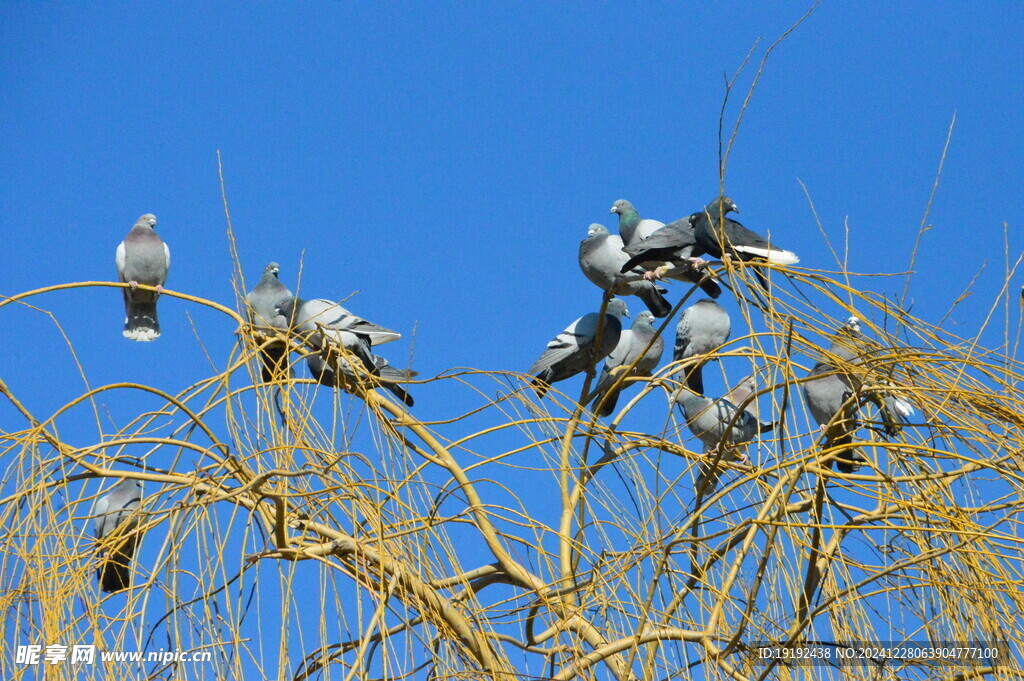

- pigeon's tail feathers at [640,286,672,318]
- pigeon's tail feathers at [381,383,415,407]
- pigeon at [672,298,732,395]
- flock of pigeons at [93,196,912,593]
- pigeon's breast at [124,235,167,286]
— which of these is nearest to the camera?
flock of pigeons at [93,196,912,593]

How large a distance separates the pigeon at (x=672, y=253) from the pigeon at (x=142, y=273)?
3.03 meters

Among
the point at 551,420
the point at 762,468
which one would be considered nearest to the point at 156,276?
the point at 551,420

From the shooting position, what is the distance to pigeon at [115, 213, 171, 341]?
20.2ft

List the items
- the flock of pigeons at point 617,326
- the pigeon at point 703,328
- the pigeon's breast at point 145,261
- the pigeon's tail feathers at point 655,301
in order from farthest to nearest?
the pigeon's breast at point 145,261
the pigeon at point 703,328
the pigeon's tail feathers at point 655,301
the flock of pigeons at point 617,326

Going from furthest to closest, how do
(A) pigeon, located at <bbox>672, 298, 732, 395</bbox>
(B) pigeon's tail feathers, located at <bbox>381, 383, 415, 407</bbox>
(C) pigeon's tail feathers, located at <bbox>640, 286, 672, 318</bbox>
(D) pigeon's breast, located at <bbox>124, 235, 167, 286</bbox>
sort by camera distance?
(D) pigeon's breast, located at <bbox>124, 235, 167, 286</bbox> → (A) pigeon, located at <bbox>672, 298, 732, 395</bbox> → (C) pigeon's tail feathers, located at <bbox>640, 286, 672, 318</bbox> → (B) pigeon's tail feathers, located at <bbox>381, 383, 415, 407</bbox>

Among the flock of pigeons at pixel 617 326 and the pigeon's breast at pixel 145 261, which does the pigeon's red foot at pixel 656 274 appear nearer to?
the flock of pigeons at pixel 617 326

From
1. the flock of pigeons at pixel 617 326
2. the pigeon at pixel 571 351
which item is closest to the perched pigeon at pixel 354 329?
the flock of pigeons at pixel 617 326

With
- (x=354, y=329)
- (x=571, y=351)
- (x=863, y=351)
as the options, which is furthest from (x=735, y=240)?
(x=863, y=351)

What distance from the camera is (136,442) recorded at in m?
2.79

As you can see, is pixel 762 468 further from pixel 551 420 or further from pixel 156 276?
pixel 156 276

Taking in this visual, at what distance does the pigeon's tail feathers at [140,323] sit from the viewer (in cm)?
617

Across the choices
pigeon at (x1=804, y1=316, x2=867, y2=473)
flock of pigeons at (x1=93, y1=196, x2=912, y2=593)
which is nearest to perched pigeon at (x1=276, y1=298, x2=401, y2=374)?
flock of pigeons at (x1=93, y1=196, x2=912, y2=593)

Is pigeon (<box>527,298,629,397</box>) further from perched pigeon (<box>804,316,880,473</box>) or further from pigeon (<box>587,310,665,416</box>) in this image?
perched pigeon (<box>804,316,880,473</box>)

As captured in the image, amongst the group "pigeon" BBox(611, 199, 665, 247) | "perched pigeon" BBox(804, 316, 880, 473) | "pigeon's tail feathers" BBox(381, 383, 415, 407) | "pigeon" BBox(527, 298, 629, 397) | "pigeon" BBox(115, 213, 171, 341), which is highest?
"pigeon" BBox(115, 213, 171, 341)
